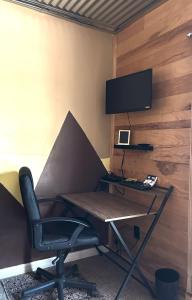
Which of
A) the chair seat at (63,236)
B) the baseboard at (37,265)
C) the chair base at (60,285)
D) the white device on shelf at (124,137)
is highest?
the white device on shelf at (124,137)

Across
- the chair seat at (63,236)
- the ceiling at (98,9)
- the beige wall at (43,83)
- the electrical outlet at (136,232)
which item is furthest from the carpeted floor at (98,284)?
the ceiling at (98,9)

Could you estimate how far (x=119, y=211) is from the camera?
7.12ft

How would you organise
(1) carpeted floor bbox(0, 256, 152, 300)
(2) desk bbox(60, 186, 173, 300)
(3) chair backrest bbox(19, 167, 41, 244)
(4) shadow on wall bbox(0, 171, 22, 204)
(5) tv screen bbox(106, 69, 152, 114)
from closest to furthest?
(3) chair backrest bbox(19, 167, 41, 244)
(2) desk bbox(60, 186, 173, 300)
(1) carpeted floor bbox(0, 256, 152, 300)
(5) tv screen bbox(106, 69, 152, 114)
(4) shadow on wall bbox(0, 171, 22, 204)

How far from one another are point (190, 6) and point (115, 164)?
1.68 meters

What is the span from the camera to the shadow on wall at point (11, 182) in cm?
250

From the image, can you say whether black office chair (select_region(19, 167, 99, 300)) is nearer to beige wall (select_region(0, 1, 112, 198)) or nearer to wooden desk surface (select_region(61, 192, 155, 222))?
wooden desk surface (select_region(61, 192, 155, 222))

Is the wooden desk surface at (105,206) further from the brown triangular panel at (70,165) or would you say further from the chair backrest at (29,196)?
Answer: the chair backrest at (29,196)

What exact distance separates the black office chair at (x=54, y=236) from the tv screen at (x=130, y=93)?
1146 millimetres

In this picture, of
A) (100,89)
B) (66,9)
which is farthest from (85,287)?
(66,9)

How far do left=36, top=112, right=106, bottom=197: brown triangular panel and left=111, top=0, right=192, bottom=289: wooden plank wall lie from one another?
48cm

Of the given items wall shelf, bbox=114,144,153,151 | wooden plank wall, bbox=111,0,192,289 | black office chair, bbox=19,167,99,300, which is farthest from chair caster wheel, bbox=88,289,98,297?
wall shelf, bbox=114,144,153,151

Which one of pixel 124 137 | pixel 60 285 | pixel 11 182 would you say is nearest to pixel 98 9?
pixel 124 137

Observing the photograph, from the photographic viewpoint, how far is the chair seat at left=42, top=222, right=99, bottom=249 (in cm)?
203

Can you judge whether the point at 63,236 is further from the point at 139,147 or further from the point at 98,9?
the point at 98,9
